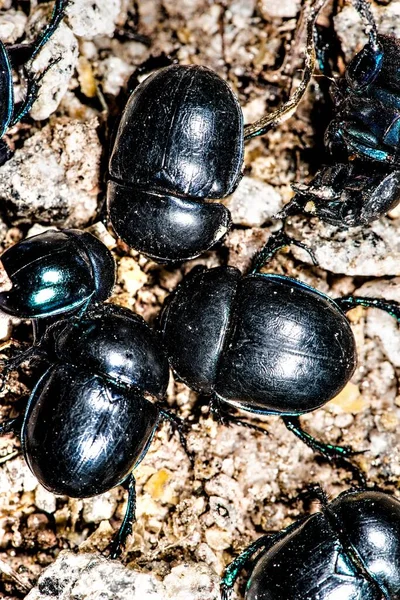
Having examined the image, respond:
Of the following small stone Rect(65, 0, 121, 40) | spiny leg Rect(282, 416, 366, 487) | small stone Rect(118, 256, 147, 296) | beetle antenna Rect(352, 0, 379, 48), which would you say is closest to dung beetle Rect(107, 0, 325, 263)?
small stone Rect(118, 256, 147, 296)

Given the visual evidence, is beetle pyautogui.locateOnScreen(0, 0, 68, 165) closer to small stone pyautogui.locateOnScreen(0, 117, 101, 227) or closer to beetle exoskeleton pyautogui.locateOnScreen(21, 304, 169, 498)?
small stone pyautogui.locateOnScreen(0, 117, 101, 227)

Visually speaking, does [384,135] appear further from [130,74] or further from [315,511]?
[315,511]

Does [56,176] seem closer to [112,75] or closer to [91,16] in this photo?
[112,75]

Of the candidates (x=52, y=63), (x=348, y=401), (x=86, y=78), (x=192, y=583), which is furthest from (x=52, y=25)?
(x=192, y=583)

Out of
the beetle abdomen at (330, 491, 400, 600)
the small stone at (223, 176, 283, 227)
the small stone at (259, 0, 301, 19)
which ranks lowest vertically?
the beetle abdomen at (330, 491, 400, 600)

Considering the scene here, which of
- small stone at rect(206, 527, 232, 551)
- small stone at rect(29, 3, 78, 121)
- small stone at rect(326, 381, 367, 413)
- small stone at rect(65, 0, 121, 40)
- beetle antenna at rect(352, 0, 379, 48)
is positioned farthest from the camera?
small stone at rect(326, 381, 367, 413)

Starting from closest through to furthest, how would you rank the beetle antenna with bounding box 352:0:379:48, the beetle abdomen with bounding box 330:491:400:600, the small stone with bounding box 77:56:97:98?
the beetle antenna with bounding box 352:0:379:48
the beetle abdomen with bounding box 330:491:400:600
the small stone with bounding box 77:56:97:98
